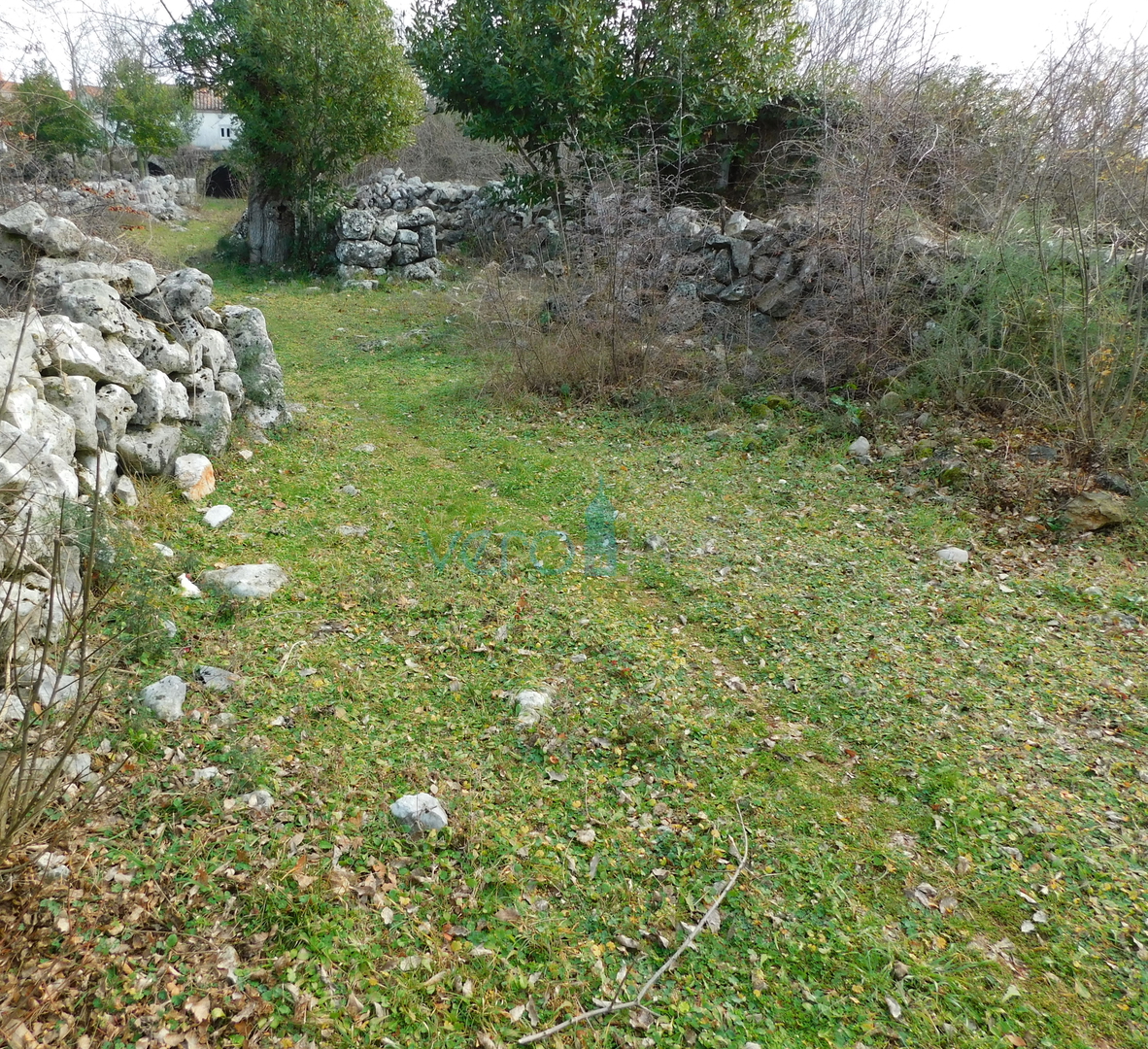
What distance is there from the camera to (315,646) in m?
3.92

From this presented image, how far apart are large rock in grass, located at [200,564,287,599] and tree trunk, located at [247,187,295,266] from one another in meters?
13.0

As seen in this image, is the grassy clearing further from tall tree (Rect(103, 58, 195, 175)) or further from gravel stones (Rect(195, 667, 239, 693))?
tall tree (Rect(103, 58, 195, 175))

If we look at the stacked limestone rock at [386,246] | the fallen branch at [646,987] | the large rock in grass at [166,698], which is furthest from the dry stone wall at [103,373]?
the stacked limestone rock at [386,246]

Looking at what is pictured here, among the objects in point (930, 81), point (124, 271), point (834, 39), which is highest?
point (834, 39)

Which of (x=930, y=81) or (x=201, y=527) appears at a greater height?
(x=930, y=81)

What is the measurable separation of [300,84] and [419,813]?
14404 mm

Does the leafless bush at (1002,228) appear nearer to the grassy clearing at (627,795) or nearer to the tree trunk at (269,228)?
the grassy clearing at (627,795)

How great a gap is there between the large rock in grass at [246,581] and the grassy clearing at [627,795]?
0.43 feet

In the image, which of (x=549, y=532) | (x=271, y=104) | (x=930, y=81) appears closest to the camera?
(x=549, y=532)

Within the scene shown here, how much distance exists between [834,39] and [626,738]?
1501cm

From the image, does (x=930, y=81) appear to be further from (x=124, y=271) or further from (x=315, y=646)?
(x=315, y=646)

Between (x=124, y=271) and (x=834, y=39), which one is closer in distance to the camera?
(x=124, y=271)

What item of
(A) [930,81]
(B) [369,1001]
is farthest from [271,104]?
(B) [369,1001]

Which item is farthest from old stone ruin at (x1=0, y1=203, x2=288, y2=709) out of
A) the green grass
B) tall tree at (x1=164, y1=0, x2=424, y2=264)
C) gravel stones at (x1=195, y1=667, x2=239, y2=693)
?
tall tree at (x1=164, y1=0, x2=424, y2=264)
